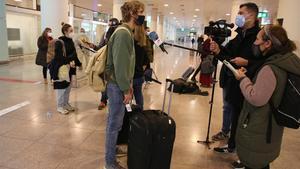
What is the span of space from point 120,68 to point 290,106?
1.33 meters

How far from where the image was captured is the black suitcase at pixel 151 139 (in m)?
2.17

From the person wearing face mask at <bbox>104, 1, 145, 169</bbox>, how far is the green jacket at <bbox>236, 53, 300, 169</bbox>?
3.36 ft

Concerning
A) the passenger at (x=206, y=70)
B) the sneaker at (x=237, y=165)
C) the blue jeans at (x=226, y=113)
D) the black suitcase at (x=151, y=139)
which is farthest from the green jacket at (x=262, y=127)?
the passenger at (x=206, y=70)

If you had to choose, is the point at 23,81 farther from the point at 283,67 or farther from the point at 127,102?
the point at 283,67

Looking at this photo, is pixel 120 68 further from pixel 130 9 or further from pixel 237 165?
pixel 237 165

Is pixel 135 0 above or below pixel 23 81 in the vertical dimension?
above

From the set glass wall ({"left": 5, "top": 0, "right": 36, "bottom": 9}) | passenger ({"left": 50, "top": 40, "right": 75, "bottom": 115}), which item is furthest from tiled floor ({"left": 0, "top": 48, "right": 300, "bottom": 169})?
glass wall ({"left": 5, "top": 0, "right": 36, "bottom": 9})

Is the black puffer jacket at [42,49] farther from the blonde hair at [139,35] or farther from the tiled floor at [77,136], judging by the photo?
the blonde hair at [139,35]

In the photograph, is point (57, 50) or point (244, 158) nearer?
point (244, 158)

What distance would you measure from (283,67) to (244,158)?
763mm

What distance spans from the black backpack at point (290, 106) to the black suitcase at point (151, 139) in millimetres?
844

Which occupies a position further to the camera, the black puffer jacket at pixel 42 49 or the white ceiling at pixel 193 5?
the white ceiling at pixel 193 5

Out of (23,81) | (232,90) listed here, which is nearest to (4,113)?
(23,81)

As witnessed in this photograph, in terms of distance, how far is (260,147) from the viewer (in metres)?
1.88
